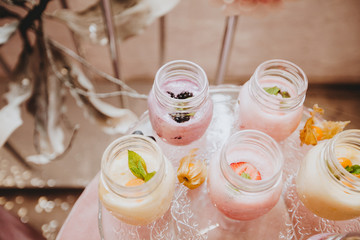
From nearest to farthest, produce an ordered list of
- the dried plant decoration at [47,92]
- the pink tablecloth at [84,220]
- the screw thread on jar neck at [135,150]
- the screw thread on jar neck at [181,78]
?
1. the screw thread on jar neck at [135,150]
2. the screw thread on jar neck at [181,78]
3. the pink tablecloth at [84,220]
4. the dried plant decoration at [47,92]

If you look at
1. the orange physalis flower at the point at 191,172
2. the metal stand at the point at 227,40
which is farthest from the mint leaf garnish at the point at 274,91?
the metal stand at the point at 227,40

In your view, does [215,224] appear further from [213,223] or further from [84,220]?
[84,220]

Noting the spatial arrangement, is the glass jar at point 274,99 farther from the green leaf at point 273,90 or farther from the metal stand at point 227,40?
the metal stand at point 227,40

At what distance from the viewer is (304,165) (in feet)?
2.31

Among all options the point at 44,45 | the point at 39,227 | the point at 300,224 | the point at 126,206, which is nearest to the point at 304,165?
the point at 300,224

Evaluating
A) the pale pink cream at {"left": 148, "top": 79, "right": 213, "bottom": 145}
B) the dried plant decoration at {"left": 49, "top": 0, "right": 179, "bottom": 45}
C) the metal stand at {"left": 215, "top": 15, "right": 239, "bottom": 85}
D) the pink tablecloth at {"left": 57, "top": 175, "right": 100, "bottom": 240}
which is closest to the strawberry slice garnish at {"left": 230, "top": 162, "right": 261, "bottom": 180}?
the pale pink cream at {"left": 148, "top": 79, "right": 213, "bottom": 145}

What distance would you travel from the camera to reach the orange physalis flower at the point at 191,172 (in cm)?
74

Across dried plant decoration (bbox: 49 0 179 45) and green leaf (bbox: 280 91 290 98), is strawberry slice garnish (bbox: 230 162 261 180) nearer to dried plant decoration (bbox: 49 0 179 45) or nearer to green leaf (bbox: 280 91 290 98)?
green leaf (bbox: 280 91 290 98)

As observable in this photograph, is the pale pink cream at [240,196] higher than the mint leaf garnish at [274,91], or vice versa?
the mint leaf garnish at [274,91]

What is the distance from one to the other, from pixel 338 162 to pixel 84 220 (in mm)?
622

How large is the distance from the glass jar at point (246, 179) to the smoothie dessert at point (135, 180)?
0.33 feet

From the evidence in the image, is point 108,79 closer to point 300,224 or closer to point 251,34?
point 251,34

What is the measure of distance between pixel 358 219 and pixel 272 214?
7.4 inches

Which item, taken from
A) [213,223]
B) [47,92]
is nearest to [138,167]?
[213,223]
